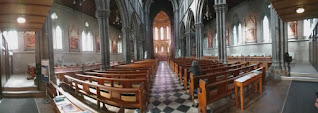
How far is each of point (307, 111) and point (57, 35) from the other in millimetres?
19749

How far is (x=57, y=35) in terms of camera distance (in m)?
14.9

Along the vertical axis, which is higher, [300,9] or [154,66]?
[300,9]

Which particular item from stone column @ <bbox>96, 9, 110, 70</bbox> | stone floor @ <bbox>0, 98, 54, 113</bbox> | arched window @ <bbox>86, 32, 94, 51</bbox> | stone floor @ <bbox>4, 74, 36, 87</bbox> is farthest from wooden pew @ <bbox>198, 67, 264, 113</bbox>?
arched window @ <bbox>86, 32, 94, 51</bbox>

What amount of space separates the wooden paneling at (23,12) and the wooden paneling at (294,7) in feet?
19.7

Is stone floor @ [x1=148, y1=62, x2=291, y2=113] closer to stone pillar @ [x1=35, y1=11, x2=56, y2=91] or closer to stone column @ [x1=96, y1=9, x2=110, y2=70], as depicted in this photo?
stone pillar @ [x1=35, y1=11, x2=56, y2=91]

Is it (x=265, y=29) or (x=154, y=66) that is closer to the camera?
(x=154, y=66)

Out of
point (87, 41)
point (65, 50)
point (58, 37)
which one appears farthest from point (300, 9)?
point (87, 41)

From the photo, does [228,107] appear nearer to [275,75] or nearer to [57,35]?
[275,75]

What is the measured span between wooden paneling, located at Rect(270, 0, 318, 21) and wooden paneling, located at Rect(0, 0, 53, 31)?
602cm

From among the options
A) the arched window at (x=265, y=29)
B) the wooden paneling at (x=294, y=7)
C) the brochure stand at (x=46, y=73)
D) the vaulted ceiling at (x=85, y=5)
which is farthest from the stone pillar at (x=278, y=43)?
the vaulted ceiling at (x=85, y=5)

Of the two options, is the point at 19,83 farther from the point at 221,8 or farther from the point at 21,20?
the point at 221,8

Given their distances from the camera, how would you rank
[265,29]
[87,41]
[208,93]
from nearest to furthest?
1. [208,93]
2. [265,29]
3. [87,41]

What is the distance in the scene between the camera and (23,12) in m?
3.37

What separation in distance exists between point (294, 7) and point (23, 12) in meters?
7.49
